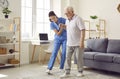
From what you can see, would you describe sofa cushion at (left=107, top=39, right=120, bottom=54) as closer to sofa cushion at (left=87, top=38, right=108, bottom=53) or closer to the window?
sofa cushion at (left=87, top=38, right=108, bottom=53)

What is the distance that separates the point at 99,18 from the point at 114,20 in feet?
1.96

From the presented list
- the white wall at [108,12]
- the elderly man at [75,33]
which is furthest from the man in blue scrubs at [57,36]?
the white wall at [108,12]

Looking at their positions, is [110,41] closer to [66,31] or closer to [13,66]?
[66,31]

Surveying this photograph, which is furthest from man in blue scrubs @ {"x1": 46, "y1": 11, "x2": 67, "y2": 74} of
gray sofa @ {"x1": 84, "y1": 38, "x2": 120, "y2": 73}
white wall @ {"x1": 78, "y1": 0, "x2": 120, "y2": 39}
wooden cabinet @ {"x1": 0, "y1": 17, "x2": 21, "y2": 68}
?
white wall @ {"x1": 78, "y1": 0, "x2": 120, "y2": 39}

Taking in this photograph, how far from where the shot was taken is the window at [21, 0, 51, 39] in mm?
6684

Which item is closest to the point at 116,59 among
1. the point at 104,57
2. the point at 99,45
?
the point at 104,57

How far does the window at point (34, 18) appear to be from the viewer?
668 cm

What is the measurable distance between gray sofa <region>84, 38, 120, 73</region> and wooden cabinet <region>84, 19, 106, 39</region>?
136 centimetres

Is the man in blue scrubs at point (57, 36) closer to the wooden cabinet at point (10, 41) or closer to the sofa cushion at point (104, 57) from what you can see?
the sofa cushion at point (104, 57)

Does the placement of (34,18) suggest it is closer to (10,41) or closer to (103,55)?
(10,41)

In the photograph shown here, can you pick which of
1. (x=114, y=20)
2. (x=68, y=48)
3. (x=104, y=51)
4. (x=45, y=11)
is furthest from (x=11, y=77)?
(x=114, y=20)

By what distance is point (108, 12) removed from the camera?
695 cm

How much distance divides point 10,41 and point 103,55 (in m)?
2.60

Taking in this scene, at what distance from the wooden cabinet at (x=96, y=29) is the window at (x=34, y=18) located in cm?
146
